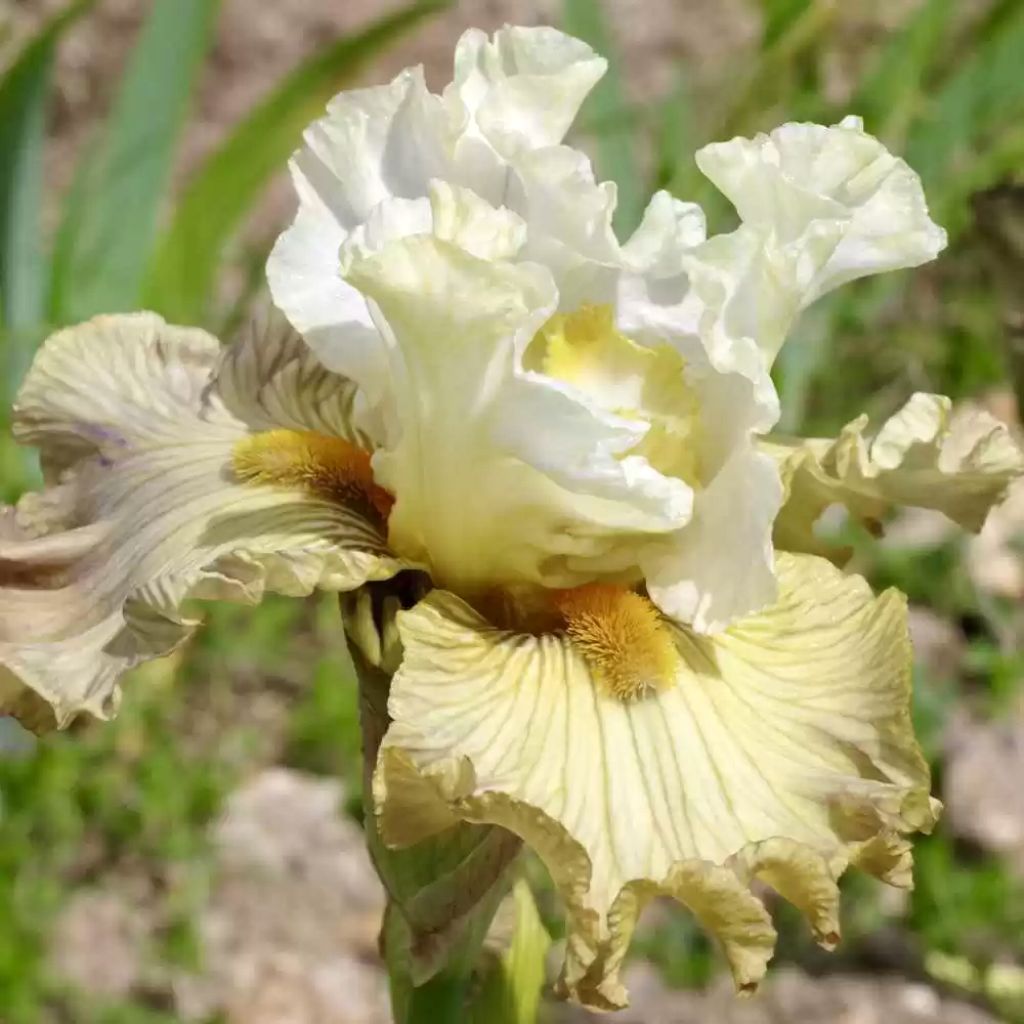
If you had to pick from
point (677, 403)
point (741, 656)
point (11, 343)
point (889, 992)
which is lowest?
point (889, 992)

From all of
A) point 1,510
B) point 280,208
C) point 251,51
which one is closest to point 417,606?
point 1,510

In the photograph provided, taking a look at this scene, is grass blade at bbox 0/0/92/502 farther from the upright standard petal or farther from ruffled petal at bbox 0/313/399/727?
the upright standard petal

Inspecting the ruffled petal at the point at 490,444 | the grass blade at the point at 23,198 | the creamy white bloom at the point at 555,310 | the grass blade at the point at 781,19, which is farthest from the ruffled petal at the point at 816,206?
the grass blade at the point at 23,198

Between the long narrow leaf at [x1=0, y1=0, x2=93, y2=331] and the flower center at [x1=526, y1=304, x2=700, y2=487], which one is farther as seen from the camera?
the long narrow leaf at [x1=0, y1=0, x2=93, y2=331]

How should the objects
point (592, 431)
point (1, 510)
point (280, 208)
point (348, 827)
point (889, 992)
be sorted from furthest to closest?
1. point (280, 208)
2. point (348, 827)
3. point (889, 992)
4. point (1, 510)
5. point (592, 431)

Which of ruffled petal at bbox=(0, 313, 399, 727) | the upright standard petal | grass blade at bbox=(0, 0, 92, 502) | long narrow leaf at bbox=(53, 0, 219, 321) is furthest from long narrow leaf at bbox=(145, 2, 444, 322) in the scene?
the upright standard petal

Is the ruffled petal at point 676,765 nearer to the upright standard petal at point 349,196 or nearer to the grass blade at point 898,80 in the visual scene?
the upright standard petal at point 349,196

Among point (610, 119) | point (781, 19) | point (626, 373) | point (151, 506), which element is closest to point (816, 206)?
point (626, 373)

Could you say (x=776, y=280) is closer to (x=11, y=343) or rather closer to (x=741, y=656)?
(x=741, y=656)
